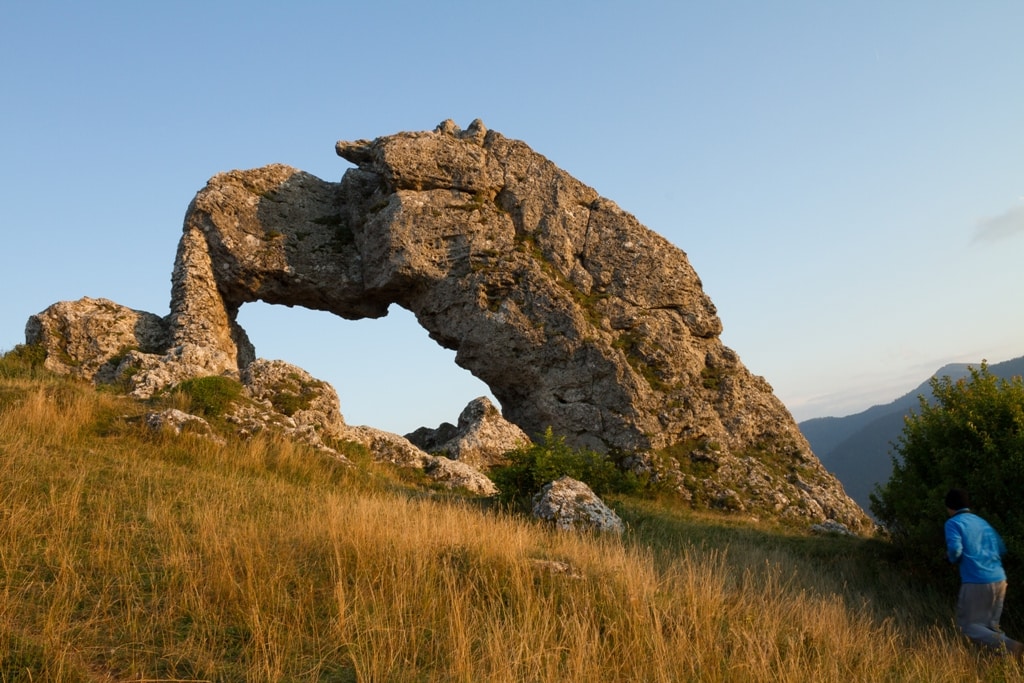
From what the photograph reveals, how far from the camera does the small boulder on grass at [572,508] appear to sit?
11.2 meters

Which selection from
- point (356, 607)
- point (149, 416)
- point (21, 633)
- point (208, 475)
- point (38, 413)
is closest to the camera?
point (21, 633)

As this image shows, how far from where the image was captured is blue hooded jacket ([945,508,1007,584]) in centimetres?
830

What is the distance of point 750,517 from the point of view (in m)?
17.5

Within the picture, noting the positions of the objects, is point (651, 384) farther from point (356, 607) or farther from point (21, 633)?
point (21, 633)

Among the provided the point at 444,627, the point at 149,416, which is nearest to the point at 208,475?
the point at 149,416

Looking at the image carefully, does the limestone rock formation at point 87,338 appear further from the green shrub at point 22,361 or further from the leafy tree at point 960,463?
the leafy tree at point 960,463

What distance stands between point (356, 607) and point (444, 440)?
16.8m

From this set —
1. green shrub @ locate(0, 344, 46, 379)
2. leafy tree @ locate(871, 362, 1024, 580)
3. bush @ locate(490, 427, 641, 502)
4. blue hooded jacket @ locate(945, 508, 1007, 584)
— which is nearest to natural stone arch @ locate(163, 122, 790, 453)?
green shrub @ locate(0, 344, 46, 379)

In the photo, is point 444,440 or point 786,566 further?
point 444,440

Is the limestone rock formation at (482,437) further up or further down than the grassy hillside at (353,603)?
further up

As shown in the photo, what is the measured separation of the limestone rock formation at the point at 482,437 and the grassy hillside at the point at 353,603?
852 cm

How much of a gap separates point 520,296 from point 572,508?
10.9 metres

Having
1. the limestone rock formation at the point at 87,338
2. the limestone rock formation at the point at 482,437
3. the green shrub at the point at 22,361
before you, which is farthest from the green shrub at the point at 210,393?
the limestone rock formation at the point at 482,437

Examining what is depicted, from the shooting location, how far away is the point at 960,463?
1075 centimetres
